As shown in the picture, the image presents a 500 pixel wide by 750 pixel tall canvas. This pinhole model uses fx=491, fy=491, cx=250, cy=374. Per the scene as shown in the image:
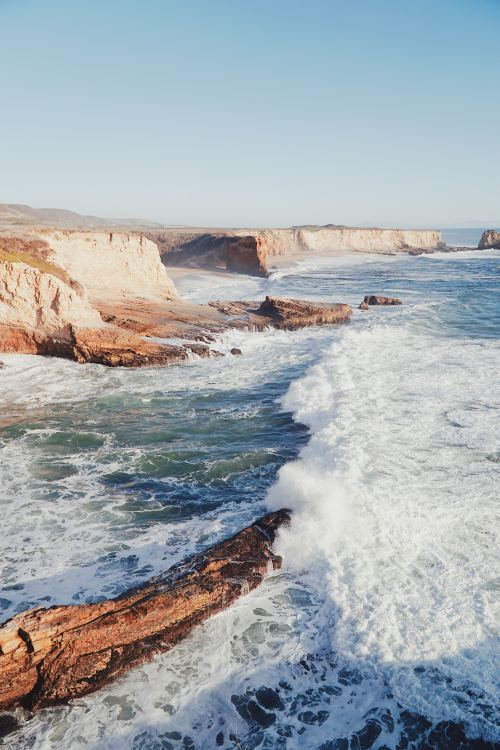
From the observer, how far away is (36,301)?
18.1 m

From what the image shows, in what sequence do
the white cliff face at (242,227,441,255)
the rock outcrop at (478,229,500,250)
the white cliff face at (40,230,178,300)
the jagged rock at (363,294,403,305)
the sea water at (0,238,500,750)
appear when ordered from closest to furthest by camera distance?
the sea water at (0,238,500,750) → the white cliff face at (40,230,178,300) → the jagged rock at (363,294,403,305) → the white cliff face at (242,227,441,255) → the rock outcrop at (478,229,500,250)

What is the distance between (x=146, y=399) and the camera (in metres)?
14.2

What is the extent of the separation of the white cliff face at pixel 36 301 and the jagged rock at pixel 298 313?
9805 millimetres

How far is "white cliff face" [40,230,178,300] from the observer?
985 inches

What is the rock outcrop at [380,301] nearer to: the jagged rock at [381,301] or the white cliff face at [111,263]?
the jagged rock at [381,301]

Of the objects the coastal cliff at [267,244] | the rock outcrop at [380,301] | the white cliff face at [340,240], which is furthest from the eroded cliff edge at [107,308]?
the white cliff face at [340,240]

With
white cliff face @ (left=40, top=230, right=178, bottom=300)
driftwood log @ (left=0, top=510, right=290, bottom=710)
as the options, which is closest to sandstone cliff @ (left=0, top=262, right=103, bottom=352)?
white cliff face @ (left=40, top=230, right=178, bottom=300)

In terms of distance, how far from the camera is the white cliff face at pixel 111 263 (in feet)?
82.1

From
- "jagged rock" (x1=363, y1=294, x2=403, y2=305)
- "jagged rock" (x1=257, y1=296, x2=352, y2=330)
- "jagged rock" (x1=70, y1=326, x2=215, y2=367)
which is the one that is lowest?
"jagged rock" (x1=70, y1=326, x2=215, y2=367)

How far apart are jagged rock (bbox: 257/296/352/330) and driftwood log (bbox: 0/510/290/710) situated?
19132 mm

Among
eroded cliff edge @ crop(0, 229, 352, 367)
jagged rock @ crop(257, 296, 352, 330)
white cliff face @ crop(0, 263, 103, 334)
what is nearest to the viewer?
white cliff face @ crop(0, 263, 103, 334)

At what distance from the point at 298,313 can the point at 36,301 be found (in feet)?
41.6

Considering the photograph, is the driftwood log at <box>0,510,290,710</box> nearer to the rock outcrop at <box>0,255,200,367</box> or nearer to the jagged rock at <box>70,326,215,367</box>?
the jagged rock at <box>70,326,215,367</box>

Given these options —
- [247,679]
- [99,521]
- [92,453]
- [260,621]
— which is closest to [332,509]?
[260,621]
